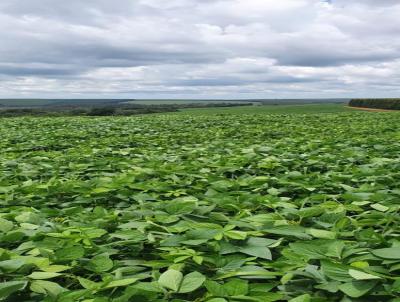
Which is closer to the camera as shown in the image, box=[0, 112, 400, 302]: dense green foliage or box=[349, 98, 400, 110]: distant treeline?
box=[0, 112, 400, 302]: dense green foliage

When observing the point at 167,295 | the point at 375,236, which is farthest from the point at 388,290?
the point at 167,295

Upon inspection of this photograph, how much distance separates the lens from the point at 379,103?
7731cm

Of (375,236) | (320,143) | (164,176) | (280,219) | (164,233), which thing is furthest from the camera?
(320,143)

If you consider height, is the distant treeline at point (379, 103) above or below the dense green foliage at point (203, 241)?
above

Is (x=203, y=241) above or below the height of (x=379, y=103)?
below

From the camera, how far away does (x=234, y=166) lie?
15.9ft

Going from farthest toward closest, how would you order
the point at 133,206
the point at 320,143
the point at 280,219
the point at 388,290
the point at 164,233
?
the point at 320,143, the point at 133,206, the point at 280,219, the point at 164,233, the point at 388,290

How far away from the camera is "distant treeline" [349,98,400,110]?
7084 centimetres

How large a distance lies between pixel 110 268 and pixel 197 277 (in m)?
0.43

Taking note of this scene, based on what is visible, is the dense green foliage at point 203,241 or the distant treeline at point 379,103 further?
the distant treeline at point 379,103

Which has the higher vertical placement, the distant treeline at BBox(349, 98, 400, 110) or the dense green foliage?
the distant treeline at BBox(349, 98, 400, 110)

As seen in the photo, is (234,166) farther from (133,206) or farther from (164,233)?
(164,233)

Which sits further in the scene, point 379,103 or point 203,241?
point 379,103

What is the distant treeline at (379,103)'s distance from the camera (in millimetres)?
70838
